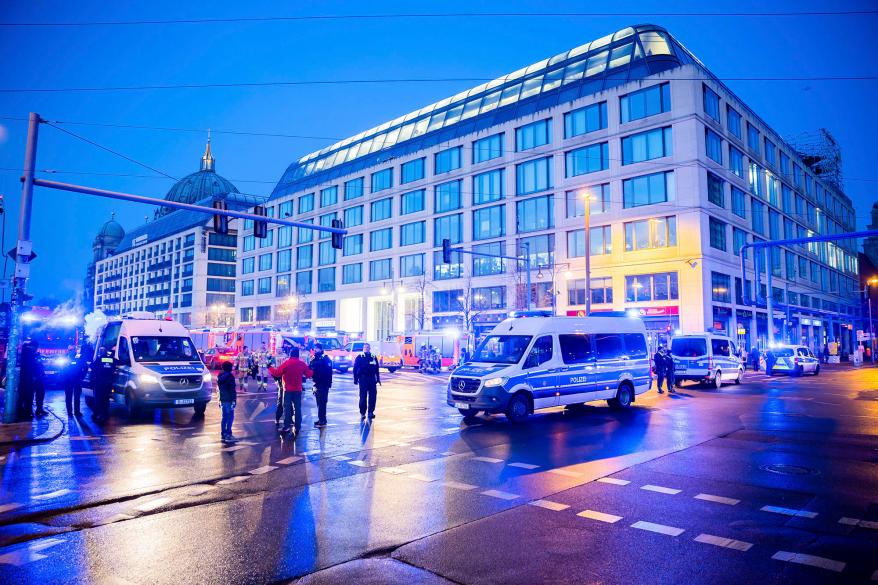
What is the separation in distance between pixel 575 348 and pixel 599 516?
897 cm

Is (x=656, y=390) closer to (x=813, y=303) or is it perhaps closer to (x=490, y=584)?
(x=490, y=584)

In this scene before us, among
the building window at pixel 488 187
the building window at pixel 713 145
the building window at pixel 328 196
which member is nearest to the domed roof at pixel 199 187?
the building window at pixel 328 196

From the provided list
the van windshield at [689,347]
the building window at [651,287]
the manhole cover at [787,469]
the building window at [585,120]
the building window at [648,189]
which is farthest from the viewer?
the building window at [585,120]

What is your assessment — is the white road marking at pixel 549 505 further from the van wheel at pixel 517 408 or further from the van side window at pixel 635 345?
the van side window at pixel 635 345

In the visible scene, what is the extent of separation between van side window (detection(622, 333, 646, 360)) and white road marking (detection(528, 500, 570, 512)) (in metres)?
10.6

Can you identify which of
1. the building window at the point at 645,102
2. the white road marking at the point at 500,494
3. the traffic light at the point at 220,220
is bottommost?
the white road marking at the point at 500,494

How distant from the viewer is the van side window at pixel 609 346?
15719 millimetres

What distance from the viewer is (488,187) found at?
52.1 metres

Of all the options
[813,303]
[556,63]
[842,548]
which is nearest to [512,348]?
[842,548]

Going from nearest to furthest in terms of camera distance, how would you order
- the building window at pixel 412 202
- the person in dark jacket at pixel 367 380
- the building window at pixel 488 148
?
the person in dark jacket at pixel 367 380
the building window at pixel 488 148
the building window at pixel 412 202

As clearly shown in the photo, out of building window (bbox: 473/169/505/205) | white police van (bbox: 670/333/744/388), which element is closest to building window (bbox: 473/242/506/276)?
building window (bbox: 473/169/505/205)

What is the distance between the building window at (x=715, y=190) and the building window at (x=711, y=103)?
4.60 metres

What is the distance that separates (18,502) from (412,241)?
52.2 metres

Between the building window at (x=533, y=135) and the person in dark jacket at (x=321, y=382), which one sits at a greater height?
the building window at (x=533, y=135)
